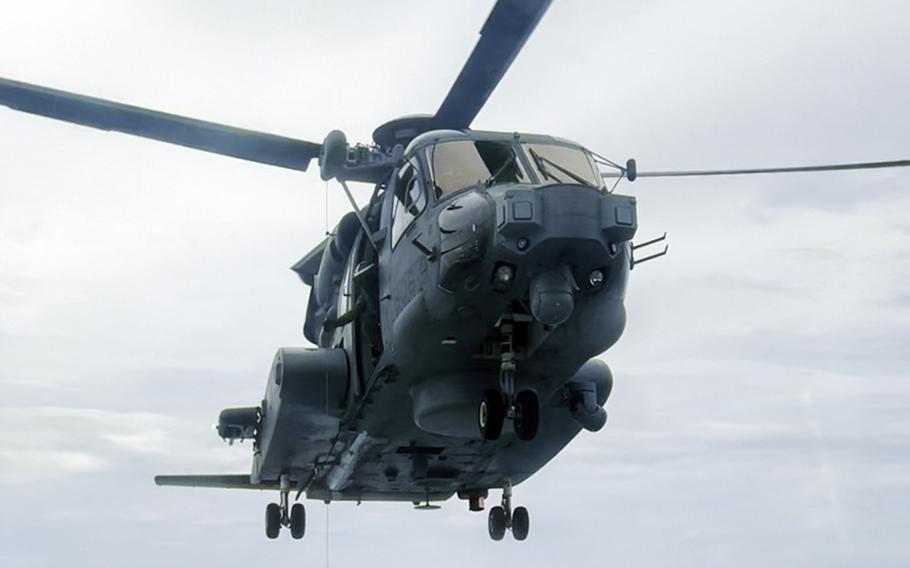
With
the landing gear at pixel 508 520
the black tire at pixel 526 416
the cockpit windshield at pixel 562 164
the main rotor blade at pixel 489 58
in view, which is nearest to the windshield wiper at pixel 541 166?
the cockpit windshield at pixel 562 164

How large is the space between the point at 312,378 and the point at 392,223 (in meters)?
2.49

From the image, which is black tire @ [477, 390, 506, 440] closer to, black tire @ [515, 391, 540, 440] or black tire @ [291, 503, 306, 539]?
black tire @ [515, 391, 540, 440]

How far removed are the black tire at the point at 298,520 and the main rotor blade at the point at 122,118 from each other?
231 inches

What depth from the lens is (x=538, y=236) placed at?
10586mm

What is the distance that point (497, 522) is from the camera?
17.1 meters

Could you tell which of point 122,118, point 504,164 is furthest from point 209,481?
point 504,164

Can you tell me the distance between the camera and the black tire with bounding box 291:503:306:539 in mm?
17594

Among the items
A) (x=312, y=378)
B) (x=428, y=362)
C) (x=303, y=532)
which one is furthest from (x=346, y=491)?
(x=428, y=362)

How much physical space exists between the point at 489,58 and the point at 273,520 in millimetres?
8193

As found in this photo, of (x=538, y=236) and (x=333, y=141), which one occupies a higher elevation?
(x=333, y=141)

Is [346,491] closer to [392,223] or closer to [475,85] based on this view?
[392,223]

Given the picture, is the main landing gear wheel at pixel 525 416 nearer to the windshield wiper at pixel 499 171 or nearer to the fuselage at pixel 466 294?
the fuselage at pixel 466 294

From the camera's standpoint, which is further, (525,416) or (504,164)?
(504,164)

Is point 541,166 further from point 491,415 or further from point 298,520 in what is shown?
point 298,520
